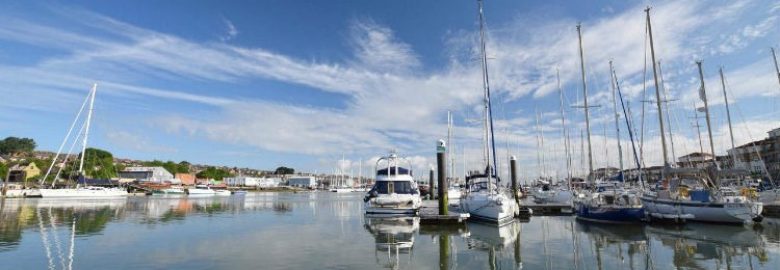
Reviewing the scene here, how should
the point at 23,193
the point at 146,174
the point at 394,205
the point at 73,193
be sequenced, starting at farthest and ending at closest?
the point at 146,174, the point at 23,193, the point at 73,193, the point at 394,205

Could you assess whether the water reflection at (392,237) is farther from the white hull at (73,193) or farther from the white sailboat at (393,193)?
the white hull at (73,193)

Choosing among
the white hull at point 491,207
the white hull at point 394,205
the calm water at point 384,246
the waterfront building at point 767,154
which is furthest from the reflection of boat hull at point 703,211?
the waterfront building at point 767,154

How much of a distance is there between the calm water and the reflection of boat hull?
0.91m

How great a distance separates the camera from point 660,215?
30.3 metres

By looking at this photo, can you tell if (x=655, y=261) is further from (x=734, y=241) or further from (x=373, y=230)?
(x=373, y=230)

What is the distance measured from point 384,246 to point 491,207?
11.7 m

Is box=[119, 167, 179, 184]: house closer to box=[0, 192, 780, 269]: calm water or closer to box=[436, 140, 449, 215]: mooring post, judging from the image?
box=[0, 192, 780, 269]: calm water

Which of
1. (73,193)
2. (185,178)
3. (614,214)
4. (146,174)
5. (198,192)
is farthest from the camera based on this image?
(185,178)

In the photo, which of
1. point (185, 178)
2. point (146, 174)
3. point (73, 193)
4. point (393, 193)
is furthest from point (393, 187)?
point (185, 178)

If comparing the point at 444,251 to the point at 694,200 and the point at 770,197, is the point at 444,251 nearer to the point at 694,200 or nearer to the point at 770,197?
the point at 694,200

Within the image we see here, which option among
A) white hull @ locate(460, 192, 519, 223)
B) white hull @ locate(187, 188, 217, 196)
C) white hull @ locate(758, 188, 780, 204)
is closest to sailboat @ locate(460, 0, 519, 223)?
white hull @ locate(460, 192, 519, 223)

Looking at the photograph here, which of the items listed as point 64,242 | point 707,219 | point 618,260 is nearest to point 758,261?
point 618,260

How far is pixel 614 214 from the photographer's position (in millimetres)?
30484

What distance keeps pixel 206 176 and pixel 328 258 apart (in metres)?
188
